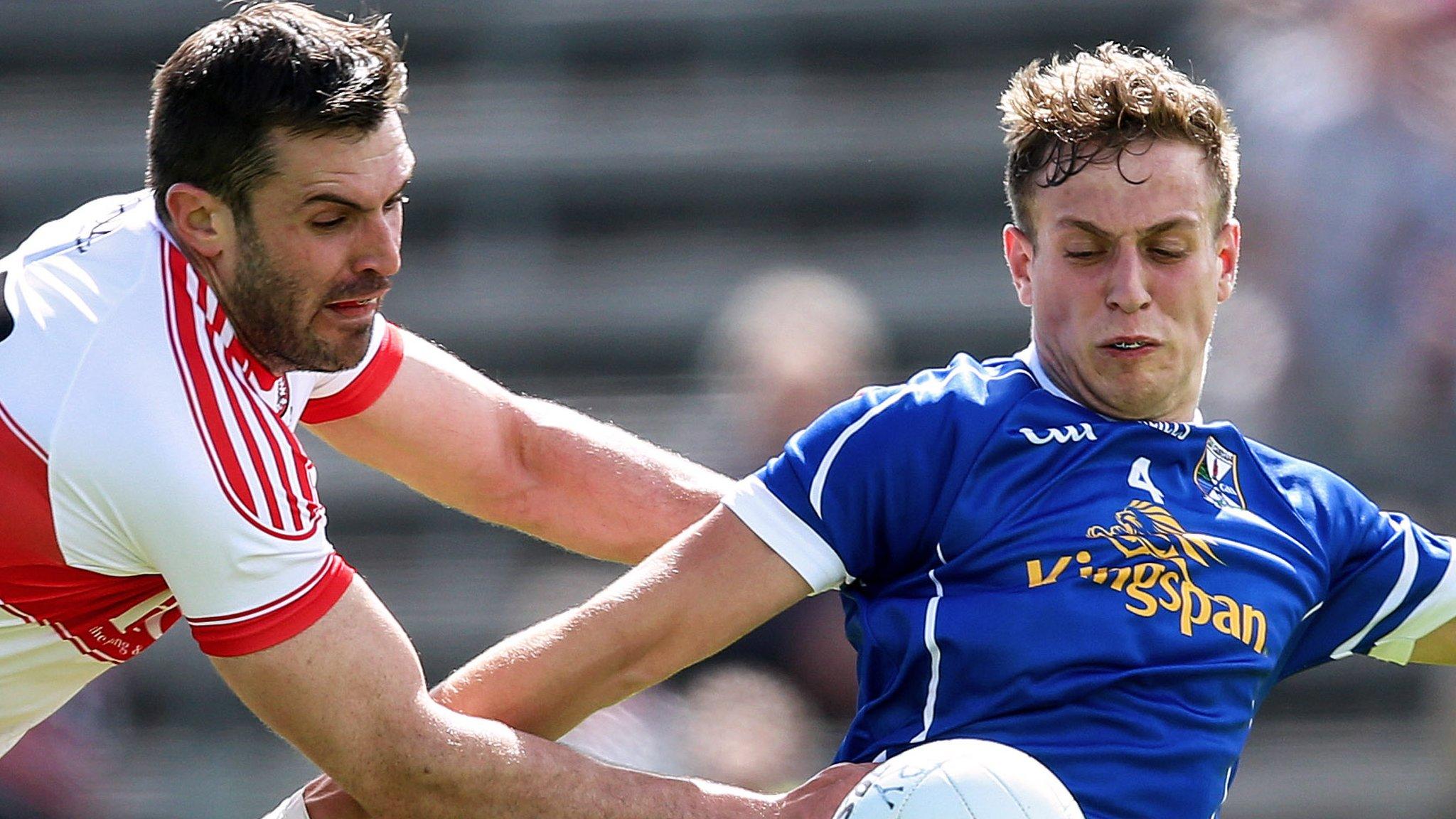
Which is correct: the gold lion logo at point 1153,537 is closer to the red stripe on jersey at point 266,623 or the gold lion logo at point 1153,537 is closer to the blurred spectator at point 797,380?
the red stripe on jersey at point 266,623

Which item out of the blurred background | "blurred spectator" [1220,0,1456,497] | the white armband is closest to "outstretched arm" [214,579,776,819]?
the white armband

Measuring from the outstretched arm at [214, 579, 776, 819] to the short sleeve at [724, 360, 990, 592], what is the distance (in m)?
0.37

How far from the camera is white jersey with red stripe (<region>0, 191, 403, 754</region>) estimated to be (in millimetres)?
2676

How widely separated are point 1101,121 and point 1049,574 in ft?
2.19

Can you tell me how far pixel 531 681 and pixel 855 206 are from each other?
161 inches

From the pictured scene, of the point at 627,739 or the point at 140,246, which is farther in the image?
the point at 627,739

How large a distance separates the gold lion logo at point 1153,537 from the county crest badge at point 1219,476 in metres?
0.10

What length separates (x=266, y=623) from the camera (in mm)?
2693

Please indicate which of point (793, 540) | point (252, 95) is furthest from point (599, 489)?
point (252, 95)

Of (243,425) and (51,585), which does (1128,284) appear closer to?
(243,425)

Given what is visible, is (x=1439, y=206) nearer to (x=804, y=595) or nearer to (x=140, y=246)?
(x=804, y=595)

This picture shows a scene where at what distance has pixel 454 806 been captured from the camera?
2750 mm

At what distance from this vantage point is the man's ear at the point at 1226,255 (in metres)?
2.84

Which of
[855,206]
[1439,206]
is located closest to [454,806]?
[1439,206]
